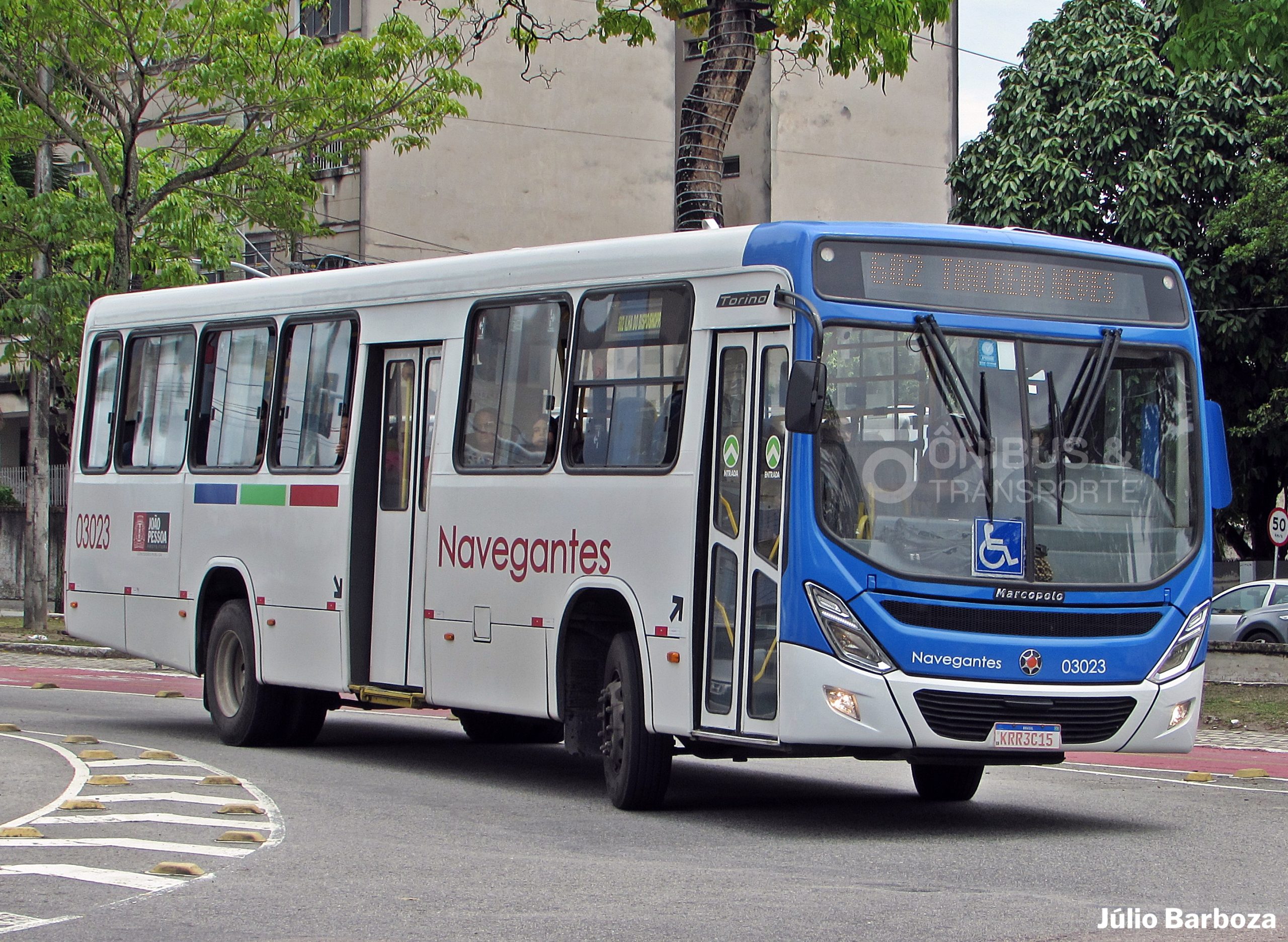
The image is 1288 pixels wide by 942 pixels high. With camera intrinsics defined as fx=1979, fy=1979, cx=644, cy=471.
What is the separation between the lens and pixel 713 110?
20.2m

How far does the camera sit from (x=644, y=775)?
11.3m

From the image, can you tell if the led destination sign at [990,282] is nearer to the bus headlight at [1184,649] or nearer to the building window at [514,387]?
the bus headlight at [1184,649]

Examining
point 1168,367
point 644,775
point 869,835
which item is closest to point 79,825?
point 644,775

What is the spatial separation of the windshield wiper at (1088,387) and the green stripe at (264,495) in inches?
250

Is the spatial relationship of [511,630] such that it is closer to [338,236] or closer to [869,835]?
[869,835]

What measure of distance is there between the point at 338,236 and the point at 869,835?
34.7 metres

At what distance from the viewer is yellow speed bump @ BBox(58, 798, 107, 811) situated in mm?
10758

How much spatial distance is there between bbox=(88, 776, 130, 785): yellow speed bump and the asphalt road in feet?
0.29

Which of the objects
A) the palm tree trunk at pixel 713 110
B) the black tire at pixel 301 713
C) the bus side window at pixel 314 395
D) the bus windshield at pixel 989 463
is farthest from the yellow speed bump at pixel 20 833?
the palm tree trunk at pixel 713 110

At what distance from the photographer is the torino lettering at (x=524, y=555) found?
11.7 meters

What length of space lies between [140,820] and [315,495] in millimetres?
4219

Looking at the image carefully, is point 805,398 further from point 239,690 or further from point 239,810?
point 239,690

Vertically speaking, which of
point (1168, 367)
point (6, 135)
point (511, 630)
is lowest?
point (511, 630)

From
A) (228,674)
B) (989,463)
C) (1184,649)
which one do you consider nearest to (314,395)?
(228,674)
